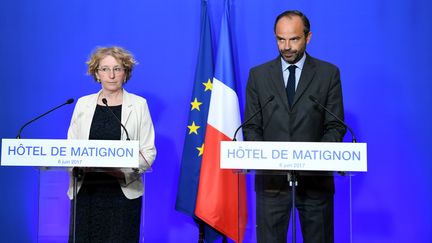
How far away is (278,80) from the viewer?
3281 mm

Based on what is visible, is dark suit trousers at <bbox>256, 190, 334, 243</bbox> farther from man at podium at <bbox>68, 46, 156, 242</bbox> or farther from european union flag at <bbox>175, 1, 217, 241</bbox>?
european union flag at <bbox>175, 1, 217, 241</bbox>

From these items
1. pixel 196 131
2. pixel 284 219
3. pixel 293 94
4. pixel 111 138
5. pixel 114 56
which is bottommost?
pixel 284 219

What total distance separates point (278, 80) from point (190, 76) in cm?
146

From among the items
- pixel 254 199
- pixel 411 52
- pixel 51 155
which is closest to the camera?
pixel 254 199

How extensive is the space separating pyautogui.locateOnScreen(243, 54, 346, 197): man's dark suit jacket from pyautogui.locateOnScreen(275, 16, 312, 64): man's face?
75mm

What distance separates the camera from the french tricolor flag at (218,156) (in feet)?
13.7

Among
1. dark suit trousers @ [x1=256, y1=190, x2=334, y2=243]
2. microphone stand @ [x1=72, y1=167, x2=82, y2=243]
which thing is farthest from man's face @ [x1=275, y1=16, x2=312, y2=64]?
microphone stand @ [x1=72, y1=167, x2=82, y2=243]

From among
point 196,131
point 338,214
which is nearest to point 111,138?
point 196,131

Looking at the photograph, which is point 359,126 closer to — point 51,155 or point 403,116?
point 403,116

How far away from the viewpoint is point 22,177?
4.62 m

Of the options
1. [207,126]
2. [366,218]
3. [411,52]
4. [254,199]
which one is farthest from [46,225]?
[411,52]

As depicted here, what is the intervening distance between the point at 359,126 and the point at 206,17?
1391 mm

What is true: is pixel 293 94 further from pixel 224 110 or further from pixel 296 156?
pixel 224 110

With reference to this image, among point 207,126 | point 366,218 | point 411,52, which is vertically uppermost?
point 411,52
